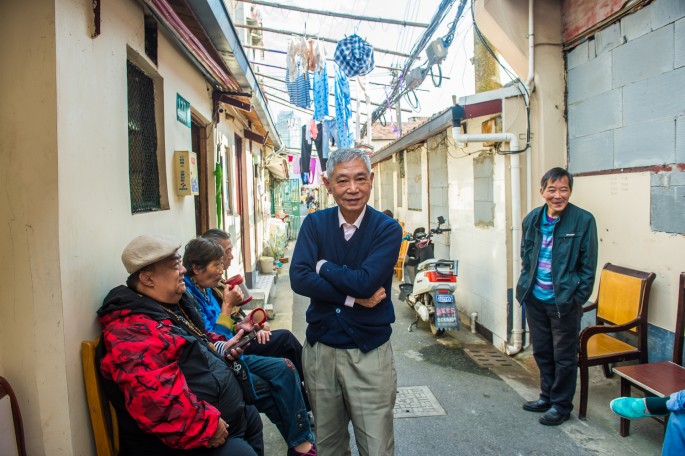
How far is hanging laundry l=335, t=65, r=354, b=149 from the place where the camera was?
753 cm

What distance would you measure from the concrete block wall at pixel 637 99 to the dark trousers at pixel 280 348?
318cm

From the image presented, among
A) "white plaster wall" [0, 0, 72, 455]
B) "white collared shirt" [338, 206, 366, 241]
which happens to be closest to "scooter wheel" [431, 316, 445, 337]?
"white collared shirt" [338, 206, 366, 241]

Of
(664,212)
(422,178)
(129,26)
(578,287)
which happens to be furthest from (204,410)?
(422,178)

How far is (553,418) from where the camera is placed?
3572mm

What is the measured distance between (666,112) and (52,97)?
13.9 ft

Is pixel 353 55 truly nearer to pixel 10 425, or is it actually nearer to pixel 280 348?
pixel 280 348

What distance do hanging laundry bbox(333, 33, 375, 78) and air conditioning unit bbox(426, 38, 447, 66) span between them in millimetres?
1111

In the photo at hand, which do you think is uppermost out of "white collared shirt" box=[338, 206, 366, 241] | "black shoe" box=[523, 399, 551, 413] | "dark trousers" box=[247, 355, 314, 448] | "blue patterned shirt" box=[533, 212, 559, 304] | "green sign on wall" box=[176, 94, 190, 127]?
"green sign on wall" box=[176, 94, 190, 127]

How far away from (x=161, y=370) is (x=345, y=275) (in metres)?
0.91

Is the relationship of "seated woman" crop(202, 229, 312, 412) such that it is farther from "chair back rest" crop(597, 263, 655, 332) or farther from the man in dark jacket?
"chair back rest" crop(597, 263, 655, 332)

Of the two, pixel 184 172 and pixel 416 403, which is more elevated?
pixel 184 172

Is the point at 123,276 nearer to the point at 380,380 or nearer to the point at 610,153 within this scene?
the point at 380,380

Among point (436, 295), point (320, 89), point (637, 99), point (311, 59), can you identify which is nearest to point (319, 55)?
point (311, 59)

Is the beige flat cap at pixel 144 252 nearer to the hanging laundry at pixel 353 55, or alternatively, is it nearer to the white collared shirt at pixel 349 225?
the white collared shirt at pixel 349 225
